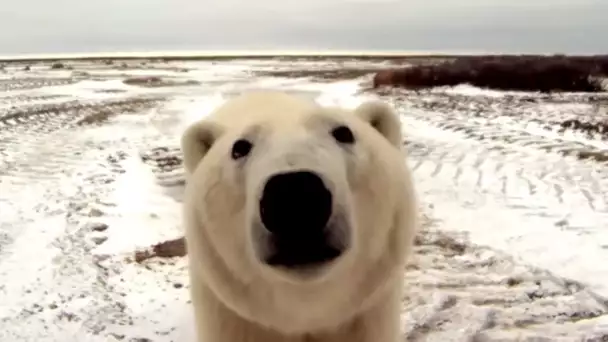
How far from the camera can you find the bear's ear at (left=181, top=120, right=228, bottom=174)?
1.50 metres

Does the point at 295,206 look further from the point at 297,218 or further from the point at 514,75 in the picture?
the point at 514,75

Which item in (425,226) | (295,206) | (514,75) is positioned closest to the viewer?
(295,206)

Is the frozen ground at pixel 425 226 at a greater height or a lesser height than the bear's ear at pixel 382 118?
lesser

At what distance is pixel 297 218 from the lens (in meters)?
1.10

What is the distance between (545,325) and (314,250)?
126 cm

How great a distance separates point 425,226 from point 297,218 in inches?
75.2

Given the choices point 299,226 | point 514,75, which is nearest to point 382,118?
point 299,226

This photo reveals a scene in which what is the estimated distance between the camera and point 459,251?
2.68m

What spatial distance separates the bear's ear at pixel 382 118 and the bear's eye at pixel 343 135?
0.58 ft

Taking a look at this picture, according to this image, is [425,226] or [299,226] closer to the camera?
[299,226]

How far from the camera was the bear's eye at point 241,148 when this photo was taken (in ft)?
4.32

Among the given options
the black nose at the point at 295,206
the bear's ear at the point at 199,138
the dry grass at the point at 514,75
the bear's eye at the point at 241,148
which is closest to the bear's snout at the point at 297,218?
the black nose at the point at 295,206

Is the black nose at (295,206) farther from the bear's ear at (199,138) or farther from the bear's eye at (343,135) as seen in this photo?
the bear's ear at (199,138)

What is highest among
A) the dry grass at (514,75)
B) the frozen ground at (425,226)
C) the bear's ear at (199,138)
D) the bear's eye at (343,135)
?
the bear's eye at (343,135)
